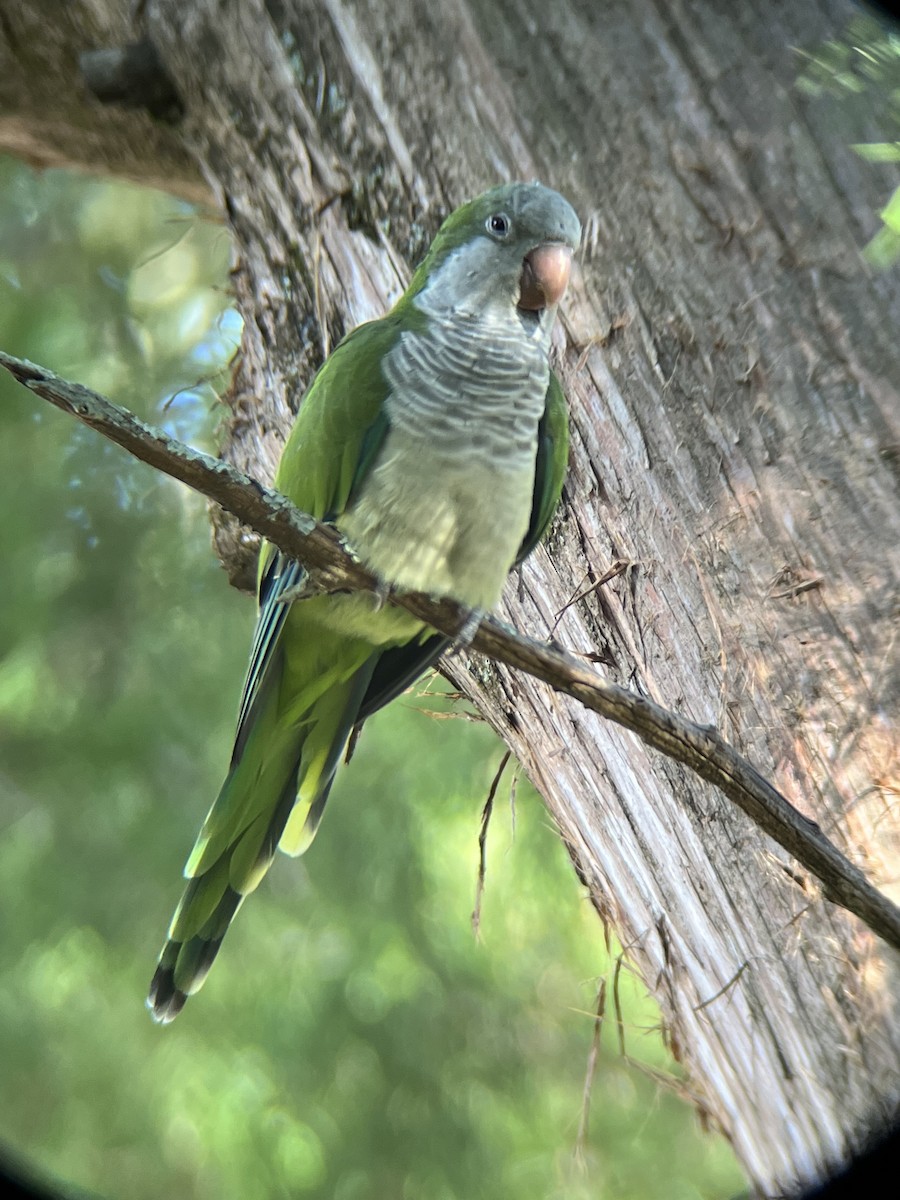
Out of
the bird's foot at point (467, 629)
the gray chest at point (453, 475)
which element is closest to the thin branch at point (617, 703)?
the bird's foot at point (467, 629)

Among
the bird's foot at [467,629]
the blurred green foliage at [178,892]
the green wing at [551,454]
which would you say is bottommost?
the blurred green foliage at [178,892]

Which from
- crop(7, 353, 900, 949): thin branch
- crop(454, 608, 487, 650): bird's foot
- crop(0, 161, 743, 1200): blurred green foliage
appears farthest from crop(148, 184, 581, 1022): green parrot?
crop(0, 161, 743, 1200): blurred green foliage

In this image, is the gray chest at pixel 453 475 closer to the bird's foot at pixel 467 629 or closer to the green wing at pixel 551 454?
the green wing at pixel 551 454

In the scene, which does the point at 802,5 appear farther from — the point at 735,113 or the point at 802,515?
the point at 802,515

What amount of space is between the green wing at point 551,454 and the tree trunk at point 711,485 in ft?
0.10

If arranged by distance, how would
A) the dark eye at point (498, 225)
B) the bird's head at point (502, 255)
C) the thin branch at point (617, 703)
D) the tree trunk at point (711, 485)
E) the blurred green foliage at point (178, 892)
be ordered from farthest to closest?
the blurred green foliage at point (178, 892) → the dark eye at point (498, 225) → the bird's head at point (502, 255) → the tree trunk at point (711, 485) → the thin branch at point (617, 703)

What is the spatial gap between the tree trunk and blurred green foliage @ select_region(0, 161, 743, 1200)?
168 centimetres

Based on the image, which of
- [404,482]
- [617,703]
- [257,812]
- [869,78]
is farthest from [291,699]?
[869,78]

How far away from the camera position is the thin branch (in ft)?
4.76

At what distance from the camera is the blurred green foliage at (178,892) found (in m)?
3.90

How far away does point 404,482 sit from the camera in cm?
219

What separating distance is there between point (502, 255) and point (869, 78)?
836 mm

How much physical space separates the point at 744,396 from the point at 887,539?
15.2 inches

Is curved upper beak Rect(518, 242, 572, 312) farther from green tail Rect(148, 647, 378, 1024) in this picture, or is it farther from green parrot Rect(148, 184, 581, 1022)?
green tail Rect(148, 647, 378, 1024)
